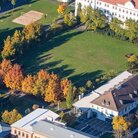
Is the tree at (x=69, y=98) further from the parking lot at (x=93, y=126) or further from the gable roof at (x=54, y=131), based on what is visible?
the gable roof at (x=54, y=131)

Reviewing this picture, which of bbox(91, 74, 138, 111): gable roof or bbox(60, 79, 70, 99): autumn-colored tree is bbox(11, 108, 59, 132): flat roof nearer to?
bbox(60, 79, 70, 99): autumn-colored tree

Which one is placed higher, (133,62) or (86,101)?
(133,62)

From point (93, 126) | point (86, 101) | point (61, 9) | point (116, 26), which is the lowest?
point (93, 126)

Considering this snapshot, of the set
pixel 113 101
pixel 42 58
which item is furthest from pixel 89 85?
pixel 42 58

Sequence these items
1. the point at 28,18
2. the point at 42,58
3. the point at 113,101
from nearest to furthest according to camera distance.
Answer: the point at 113,101 → the point at 42,58 → the point at 28,18

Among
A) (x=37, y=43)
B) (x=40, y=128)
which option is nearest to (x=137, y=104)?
(x=40, y=128)

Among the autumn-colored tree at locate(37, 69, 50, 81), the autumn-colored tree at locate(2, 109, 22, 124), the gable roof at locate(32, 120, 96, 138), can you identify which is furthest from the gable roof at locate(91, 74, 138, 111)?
the autumn-colored tree at locate(2, 109, 22, 124)

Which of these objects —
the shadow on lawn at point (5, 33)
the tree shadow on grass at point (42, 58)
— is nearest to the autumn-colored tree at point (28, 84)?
the tree shadow on grass at point (42, 58)

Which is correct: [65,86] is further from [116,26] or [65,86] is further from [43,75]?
[116,26]
